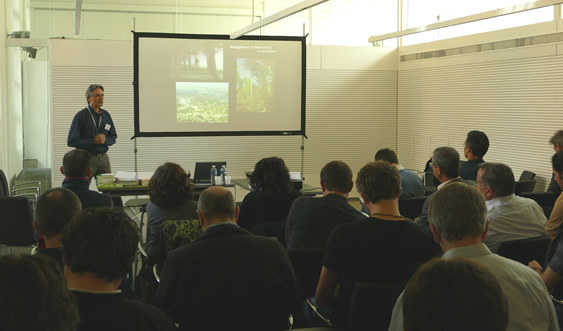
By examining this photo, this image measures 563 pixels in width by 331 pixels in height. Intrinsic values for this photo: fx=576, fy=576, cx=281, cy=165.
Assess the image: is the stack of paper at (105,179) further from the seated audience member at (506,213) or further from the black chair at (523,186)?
the black chair at (523,186)

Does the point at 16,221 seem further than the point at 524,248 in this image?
Yes

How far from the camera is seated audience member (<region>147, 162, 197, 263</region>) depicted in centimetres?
394

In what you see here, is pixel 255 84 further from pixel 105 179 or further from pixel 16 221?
pixel 16 221

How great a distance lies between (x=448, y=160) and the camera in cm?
457

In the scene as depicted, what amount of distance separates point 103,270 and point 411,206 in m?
3.75

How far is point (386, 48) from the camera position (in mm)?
10289

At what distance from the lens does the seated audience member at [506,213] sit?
11.9 ft

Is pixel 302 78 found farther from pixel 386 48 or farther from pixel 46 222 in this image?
pixel 46 222

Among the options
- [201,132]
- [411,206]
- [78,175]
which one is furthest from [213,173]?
[411,206]

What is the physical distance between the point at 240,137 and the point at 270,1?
7.88 ft

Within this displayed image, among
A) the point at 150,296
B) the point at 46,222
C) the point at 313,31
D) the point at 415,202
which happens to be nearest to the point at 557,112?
the point at 415,202

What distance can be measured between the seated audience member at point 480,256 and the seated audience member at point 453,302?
0.61 meters

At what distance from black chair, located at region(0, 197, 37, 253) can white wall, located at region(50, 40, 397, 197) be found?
13.9 feet

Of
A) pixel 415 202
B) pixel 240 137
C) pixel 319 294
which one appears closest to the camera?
pixel 319 294
